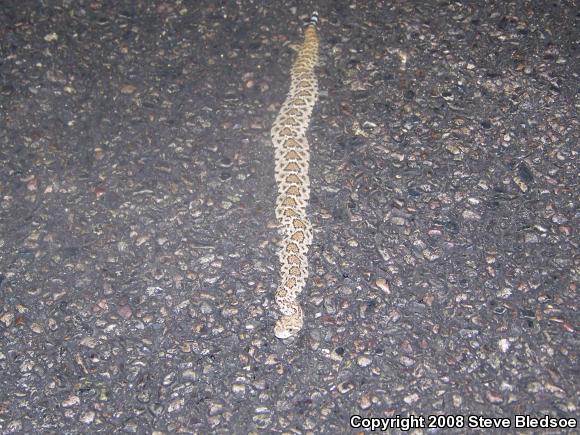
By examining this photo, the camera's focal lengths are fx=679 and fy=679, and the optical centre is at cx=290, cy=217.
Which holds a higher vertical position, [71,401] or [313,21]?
[313,21]

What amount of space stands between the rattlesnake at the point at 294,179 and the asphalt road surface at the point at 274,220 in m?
0.08

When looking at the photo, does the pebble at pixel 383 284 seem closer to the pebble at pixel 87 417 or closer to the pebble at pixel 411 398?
the pebble at pixel 411 398

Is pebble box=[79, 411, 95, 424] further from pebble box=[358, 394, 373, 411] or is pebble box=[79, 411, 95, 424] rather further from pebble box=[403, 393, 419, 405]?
pebble box=[403, 393, 419, 405]

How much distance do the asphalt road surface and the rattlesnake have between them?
8cm

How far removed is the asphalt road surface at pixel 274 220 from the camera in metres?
3.89

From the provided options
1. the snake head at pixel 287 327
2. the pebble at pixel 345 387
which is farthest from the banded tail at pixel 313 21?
the pebble at pixel 345 387

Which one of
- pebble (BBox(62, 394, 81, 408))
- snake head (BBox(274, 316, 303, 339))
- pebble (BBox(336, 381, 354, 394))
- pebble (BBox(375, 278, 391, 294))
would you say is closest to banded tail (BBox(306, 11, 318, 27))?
pebble (BBox(375, 278, 391, 294))

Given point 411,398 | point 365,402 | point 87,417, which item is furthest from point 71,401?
point 411,398

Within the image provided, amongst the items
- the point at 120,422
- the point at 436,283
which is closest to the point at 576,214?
the point at 436,283

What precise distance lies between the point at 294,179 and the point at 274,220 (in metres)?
0.34

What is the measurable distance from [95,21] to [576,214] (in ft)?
13.6

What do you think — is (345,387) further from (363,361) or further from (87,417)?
(87,417)

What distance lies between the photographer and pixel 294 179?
484 centimetres

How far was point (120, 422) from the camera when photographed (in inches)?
150
